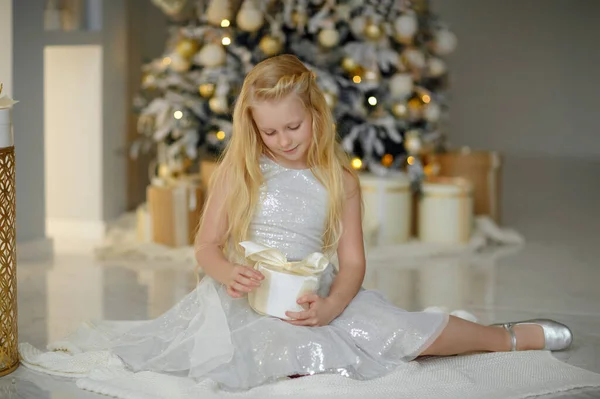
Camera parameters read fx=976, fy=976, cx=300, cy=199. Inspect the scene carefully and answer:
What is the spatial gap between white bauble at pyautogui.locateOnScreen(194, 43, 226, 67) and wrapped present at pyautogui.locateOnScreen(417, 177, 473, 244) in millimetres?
1118

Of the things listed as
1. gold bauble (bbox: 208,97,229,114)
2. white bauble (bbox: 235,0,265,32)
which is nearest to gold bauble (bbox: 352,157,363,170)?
gold bauble (bbox: 208,97,229,114)

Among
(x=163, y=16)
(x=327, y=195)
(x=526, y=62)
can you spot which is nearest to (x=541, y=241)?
(x=327, y=195)

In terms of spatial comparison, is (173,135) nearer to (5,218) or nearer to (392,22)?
(392,22)

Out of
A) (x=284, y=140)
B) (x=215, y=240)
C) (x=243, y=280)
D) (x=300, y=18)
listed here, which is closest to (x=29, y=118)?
(x=300, y=18)

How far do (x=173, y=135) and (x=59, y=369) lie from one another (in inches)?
93.0

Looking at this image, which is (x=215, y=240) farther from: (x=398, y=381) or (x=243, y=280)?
(x=398, y=381)

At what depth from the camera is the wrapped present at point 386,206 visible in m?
4.42

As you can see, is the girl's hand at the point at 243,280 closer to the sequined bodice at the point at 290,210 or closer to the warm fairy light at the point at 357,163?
the sequined bodice at the point at 290,210

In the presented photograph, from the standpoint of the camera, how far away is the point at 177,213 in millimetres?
4387

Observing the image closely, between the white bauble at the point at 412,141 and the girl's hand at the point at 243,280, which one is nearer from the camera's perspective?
the girl's hand at the point at 243,280

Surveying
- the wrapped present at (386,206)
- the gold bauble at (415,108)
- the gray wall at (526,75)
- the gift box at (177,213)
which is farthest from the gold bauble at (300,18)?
the gray wall at (526,75)

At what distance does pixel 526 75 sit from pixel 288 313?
848cm

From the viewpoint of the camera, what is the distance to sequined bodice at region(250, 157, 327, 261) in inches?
98.4

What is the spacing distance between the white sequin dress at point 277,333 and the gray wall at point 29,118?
182 cm
